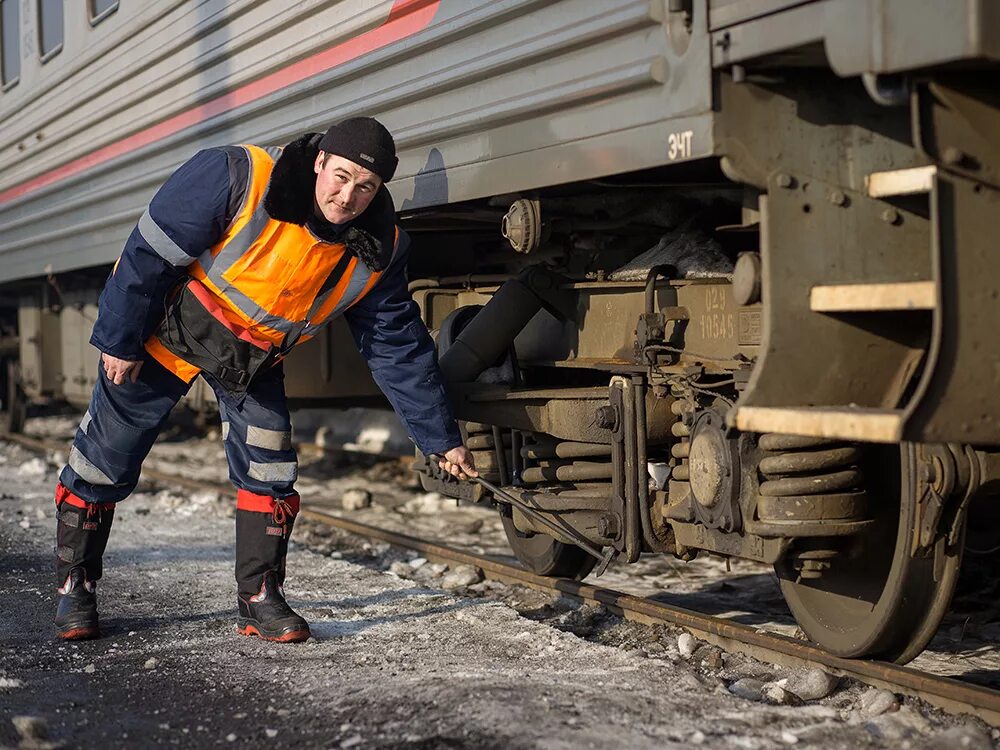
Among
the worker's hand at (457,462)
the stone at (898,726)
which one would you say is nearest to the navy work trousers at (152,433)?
the worker's hand at (457,462)

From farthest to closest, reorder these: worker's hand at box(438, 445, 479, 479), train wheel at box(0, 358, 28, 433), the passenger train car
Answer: train wheel at box(0, 358, 28, 433) < worker's hand at box(438, 445, 479, 479) < the passenger train car

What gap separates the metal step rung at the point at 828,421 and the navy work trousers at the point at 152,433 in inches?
69.3

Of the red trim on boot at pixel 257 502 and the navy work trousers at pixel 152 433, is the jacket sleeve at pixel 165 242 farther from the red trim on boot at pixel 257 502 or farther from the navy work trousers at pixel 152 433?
the red trim on boot at pixel 257 502

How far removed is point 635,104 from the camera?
142 inches

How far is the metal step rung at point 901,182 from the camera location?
304 centimetres

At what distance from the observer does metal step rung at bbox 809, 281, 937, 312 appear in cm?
301

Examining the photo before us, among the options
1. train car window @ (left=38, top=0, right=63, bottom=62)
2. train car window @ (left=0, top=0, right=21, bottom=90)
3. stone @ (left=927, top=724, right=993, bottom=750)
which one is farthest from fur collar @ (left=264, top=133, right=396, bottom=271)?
train car window @ (left=0, top=0, right=21, bottom=90)

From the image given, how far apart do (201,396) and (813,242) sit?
660 cm

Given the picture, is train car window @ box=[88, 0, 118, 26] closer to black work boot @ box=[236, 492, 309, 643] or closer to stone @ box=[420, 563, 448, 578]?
stone @ box=[420, 563, 448, 578]

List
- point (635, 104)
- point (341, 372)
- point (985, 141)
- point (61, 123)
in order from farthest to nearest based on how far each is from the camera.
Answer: point (61, 123) < point (341, 372) < point (635, 104) < point (985, 141)

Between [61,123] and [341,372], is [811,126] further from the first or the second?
[61,123]

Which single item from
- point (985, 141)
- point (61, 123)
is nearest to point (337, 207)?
point (985, 141)

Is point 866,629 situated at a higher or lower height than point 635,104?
lower

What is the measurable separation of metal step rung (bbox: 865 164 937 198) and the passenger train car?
0.01 meters
